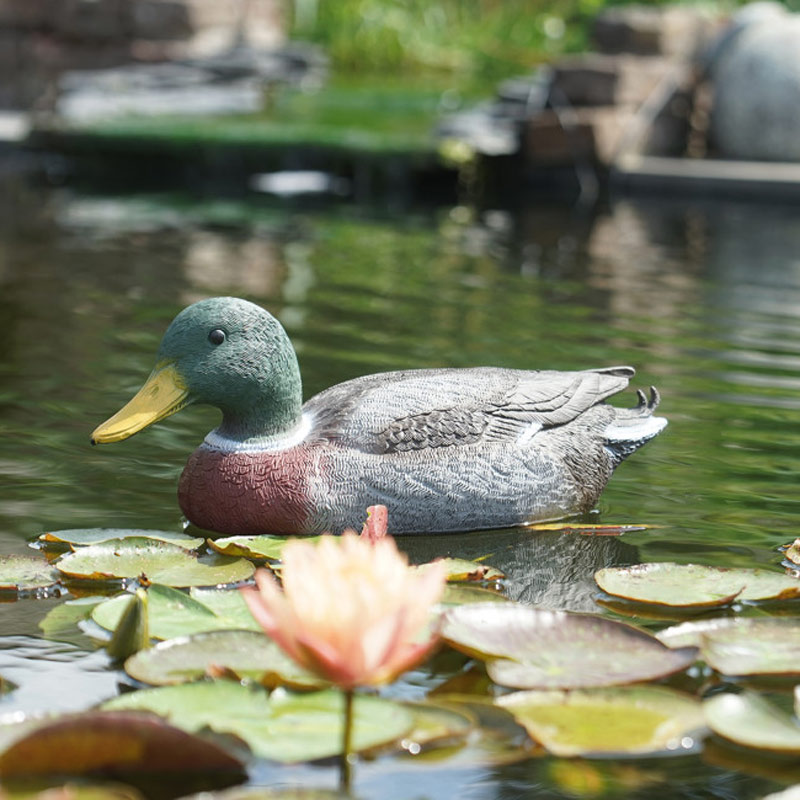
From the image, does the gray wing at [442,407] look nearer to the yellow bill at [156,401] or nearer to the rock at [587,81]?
the yellow bill at [156,401]

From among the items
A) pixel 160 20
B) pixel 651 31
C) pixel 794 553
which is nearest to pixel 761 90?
pixel 651 31

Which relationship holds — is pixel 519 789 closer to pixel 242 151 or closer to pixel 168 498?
pixel 168 498

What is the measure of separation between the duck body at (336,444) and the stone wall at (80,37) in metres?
11.5

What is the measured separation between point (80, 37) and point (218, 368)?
12.0 m

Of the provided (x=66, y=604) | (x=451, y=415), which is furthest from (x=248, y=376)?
(x=66, y=604)

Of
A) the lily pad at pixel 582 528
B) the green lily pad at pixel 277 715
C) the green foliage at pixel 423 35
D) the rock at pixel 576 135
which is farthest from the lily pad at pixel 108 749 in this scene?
the green foliage at pixel 423 35

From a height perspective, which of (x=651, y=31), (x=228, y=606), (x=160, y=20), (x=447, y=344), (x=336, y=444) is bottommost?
(x=447, y=344)

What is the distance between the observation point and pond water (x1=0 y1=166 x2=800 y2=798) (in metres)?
3.09

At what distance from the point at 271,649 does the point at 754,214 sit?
894 centimetres

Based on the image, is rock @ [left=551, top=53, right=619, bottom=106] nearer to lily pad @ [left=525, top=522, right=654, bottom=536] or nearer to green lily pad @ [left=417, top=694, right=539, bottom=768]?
lily pad @ [left=525, top=522, right=654, bottom=536]

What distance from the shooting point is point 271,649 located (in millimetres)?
2916

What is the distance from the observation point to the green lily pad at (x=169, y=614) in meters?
3.09

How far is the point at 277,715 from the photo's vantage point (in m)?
2.63

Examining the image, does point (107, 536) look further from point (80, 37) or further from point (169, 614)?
point (80, 37)
